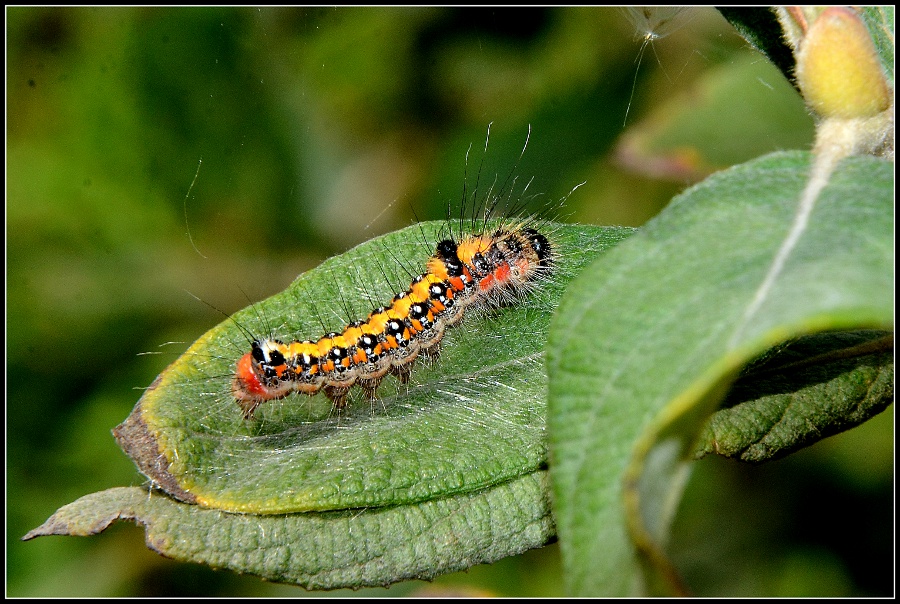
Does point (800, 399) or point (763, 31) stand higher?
point (763, 31)

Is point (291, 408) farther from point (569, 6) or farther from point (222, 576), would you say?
point (569, 6)

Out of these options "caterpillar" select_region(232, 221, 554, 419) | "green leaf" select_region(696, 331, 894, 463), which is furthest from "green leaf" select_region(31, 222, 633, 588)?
"green leaf" select_region(696, 331, 894, 463)

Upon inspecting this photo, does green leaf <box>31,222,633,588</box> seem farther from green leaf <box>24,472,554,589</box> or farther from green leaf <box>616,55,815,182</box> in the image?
green leaf <box>616,55,815,182</box>

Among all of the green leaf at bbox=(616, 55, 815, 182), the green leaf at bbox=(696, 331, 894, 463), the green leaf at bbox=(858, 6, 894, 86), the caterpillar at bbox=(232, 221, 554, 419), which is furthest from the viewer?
the green leaf at bbox=(616, 55, 815, 182)

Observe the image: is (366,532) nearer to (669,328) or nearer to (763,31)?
(669,328)

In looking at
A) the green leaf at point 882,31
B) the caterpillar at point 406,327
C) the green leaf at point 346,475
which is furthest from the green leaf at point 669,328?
the caterpillar at point 406,327

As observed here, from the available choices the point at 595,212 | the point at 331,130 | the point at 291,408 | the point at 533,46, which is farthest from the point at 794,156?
the point at 331,130

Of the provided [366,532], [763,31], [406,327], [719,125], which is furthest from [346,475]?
[719,125]

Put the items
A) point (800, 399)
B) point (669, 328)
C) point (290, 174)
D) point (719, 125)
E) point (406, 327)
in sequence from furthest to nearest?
point (290, 174)
point (719, 125)
point (406, 327)
point (800, 399)
point (669, 328)
